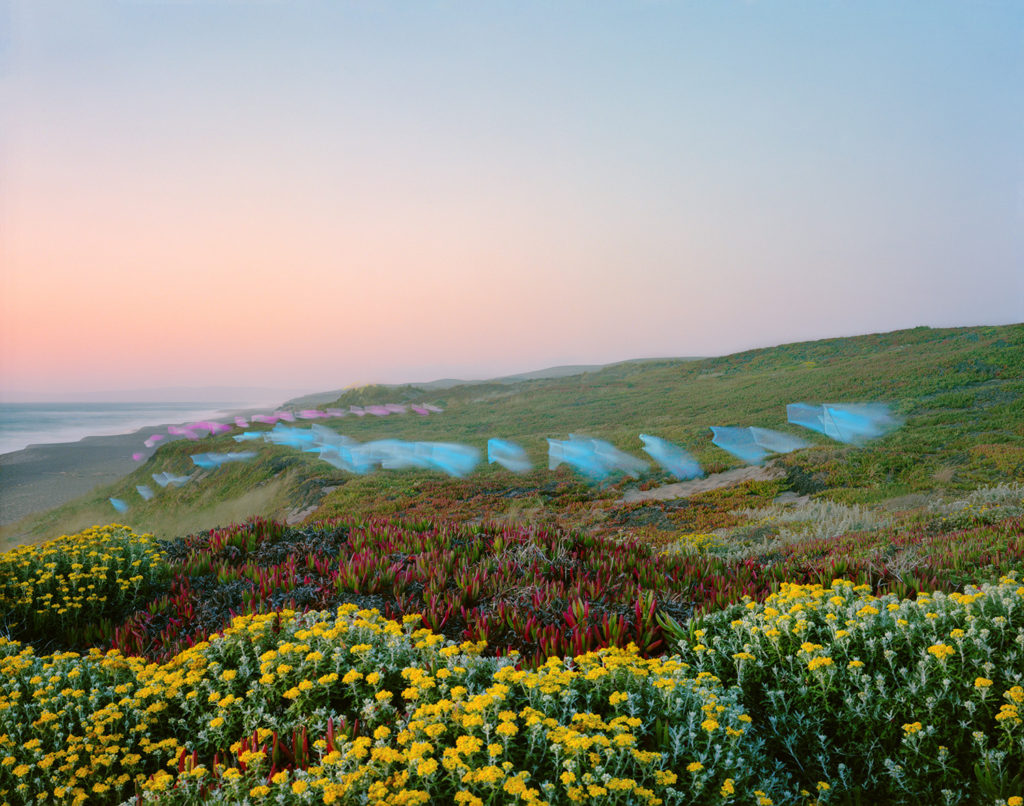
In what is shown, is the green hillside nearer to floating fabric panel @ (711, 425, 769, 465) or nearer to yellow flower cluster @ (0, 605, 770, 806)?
floating fabric panel @ (711, 425, 769, 465)

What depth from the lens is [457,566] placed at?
24.2ft

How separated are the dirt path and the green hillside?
A: 450 mm

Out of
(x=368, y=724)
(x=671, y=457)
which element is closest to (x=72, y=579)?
(x=368, y=724)

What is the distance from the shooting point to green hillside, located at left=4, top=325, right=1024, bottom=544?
1636 cm

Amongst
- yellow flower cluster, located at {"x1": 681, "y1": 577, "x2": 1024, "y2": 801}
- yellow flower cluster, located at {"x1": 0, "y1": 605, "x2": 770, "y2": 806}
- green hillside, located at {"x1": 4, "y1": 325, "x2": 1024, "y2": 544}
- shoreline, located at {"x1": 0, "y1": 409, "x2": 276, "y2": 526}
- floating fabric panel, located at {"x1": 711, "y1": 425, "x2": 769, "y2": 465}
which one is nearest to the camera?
yellow flower cluster, located at {"x1": 0, "y1": 605, "x2": 770, "y2": 806}

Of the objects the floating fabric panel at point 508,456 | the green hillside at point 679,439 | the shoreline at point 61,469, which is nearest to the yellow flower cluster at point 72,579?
the green hillside at point 679,439

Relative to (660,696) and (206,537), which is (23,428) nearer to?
(206,537)

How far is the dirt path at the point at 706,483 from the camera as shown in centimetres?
1688

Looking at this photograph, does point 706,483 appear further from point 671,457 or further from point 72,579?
point 72,579

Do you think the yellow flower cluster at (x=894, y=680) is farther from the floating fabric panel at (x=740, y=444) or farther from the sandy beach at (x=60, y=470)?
the sandy beach at (x=60, y=470)

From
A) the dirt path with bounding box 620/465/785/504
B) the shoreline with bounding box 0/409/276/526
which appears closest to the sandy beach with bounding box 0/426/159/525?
the shoreline with bounding box 0/409/276/526

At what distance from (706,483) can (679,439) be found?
705 centimetres

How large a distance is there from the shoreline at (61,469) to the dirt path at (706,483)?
2691cm

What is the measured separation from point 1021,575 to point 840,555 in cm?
188
